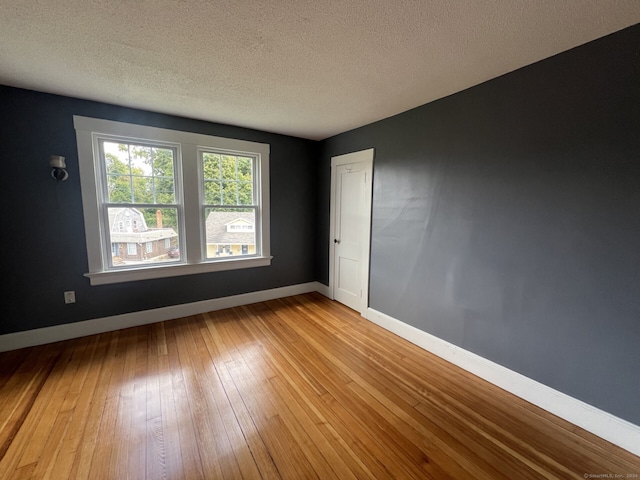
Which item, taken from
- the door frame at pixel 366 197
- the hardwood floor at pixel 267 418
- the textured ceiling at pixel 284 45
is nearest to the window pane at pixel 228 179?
the textured ceiling at pixel 284 45

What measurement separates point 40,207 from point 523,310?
4297 mm

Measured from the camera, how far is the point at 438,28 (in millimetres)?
1463

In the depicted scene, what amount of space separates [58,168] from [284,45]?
8.10ft

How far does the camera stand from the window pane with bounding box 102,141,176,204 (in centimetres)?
276

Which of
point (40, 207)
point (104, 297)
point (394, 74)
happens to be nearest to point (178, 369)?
point (104, 297)

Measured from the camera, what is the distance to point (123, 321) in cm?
287

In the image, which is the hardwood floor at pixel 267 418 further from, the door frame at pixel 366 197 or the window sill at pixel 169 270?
the door frame at pixel 366 197

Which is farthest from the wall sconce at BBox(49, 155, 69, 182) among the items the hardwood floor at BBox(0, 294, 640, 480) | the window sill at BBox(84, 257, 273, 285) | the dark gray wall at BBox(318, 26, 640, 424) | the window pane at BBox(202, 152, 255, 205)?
the dark gray wall at BBox(318, 26, 640, 424)

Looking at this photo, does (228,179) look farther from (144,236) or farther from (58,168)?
(58,168)

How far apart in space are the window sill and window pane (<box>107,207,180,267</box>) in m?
0.13

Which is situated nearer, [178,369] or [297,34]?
[297,34]

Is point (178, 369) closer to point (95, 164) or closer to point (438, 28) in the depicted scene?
point (95, 164)

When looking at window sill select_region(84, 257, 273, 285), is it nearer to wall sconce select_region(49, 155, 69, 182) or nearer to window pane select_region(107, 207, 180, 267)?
window pane select_region(107, 207, 180, 267)

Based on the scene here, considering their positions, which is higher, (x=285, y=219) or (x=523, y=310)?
(x=285, y=219)
